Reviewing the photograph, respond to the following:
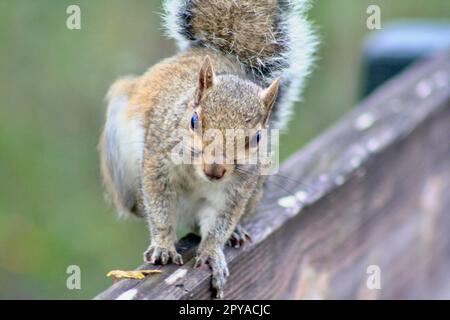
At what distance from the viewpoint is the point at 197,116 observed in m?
1.35

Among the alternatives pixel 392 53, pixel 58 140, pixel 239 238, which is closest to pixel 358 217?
pixel 239 238

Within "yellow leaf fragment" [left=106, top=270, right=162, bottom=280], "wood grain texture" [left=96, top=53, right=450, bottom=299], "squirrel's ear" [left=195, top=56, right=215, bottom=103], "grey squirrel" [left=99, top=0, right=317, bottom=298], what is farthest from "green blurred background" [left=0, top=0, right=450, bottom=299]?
"yellow leaf fragment" [left=106, top=270, right=162, bottom=280]

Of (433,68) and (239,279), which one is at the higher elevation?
(433,68)

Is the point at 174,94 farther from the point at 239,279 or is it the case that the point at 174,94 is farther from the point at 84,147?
the point at 84,147

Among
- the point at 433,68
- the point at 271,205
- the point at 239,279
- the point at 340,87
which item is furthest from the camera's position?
the point at 340,87

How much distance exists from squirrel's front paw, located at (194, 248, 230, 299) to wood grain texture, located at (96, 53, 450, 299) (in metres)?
0.01

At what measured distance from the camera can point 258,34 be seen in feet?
5.40

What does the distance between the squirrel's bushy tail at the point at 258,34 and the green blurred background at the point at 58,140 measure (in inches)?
35.8

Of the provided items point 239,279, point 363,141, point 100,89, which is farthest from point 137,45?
point 239,279

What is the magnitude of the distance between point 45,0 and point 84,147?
1.68 ft

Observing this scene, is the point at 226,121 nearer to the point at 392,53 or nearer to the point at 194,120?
the point at 194,120

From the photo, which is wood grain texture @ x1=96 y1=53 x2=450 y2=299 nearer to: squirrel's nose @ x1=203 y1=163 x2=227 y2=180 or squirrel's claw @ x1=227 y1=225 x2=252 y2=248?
squirrel's claw @ x1=227 y1=225 x2=252 y2=248

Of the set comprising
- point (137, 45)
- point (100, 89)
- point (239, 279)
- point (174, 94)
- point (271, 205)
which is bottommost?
point (239, 279)

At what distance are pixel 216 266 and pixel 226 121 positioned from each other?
257 millimetres
